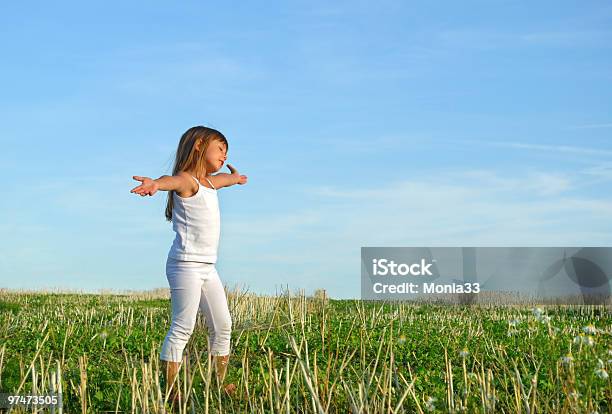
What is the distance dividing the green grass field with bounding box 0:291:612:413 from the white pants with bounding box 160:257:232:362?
0.24m

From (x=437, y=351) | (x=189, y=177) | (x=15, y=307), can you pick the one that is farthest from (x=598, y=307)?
(x=189, y=177)

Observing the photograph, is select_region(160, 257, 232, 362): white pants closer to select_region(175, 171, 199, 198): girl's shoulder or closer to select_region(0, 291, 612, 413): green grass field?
select_region(0, 291, 612, 413): green grass field

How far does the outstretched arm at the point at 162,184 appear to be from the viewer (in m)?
5.50

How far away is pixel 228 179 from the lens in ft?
23.4

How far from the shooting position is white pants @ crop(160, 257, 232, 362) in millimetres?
6023

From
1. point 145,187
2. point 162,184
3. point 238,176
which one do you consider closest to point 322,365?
point 238,176

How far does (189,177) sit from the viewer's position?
6215 mm

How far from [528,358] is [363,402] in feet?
16.4

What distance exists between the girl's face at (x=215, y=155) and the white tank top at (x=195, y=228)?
276 millimetres

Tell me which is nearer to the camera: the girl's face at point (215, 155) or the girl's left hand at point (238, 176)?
the girl's face at point (215, 155)

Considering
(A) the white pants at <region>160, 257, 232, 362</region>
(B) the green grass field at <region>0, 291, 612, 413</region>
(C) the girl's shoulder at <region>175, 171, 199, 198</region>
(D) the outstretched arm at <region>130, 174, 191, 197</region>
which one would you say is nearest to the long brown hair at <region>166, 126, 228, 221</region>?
(C) the girl's shoulder at <region>175, 171, 199, 198</region>

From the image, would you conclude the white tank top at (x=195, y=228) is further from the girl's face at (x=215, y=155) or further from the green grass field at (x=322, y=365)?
the green grass field at (x=322, y=365)

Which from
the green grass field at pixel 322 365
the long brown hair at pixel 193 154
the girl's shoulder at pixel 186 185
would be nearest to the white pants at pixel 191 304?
the green grass field at pixel 322 365

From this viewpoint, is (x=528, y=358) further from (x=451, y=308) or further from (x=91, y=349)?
(x=451, y=308)
